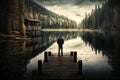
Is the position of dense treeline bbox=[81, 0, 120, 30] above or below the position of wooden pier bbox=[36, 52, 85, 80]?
above

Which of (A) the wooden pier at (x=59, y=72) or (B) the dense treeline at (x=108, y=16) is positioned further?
(B) the dense treeline at (x=108, y=16)

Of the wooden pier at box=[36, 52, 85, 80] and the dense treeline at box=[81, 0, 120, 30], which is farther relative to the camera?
the dense treeline at box=[81, 0, 120, 30]

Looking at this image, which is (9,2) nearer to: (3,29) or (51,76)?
(3,29)

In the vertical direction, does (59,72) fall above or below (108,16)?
below

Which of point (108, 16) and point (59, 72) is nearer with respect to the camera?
point (59, 72)

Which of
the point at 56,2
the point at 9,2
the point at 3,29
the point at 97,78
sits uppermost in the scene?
the point at 56,2

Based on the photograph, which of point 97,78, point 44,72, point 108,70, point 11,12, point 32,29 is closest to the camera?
point 44,72

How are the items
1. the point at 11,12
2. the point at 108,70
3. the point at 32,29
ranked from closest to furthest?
the point at 108,70 → the point at 11,12 → the point at 32,29

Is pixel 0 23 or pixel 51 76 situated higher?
pixel 0 23

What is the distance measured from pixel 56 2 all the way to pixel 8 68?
422 feet

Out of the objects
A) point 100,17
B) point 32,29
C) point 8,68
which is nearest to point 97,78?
point 8,68

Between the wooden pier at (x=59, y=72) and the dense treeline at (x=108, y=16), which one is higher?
the dense treeline at (x=108, y=16)

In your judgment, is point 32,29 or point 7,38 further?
point 32,29

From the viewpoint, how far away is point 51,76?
18422 millimetres
